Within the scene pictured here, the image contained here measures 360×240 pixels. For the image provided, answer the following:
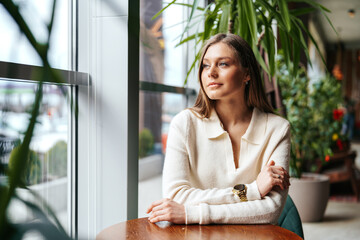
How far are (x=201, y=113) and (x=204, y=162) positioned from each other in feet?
0.65

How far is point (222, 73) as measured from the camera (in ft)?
4.49

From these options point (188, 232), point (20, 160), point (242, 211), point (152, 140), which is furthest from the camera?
point (152, 140)

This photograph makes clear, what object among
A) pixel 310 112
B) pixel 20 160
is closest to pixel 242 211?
pixel 20 160

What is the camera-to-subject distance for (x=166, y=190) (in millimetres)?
1307

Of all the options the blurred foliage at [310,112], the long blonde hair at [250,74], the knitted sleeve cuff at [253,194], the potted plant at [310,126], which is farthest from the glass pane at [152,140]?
the blurred foliage at [310,112]

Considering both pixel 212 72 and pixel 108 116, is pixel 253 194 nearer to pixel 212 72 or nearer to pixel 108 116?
pixel 212 72

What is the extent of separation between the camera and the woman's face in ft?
4.47

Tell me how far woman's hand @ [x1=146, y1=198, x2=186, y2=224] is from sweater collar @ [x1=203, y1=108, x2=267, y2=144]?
1.11 ft

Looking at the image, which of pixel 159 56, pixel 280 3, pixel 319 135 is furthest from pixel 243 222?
pixel 319 135

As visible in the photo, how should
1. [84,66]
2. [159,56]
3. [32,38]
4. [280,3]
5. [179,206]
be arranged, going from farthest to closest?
[159,56] < [280,3] < [84,66] < [179,206] < [32,38]

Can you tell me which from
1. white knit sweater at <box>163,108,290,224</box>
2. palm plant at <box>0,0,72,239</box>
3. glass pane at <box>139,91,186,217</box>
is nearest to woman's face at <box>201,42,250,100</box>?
white knit sweater at <box>163,108,290,224</box>

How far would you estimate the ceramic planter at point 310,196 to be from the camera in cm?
344

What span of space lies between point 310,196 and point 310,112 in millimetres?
912

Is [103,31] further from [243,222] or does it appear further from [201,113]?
[243,222]
